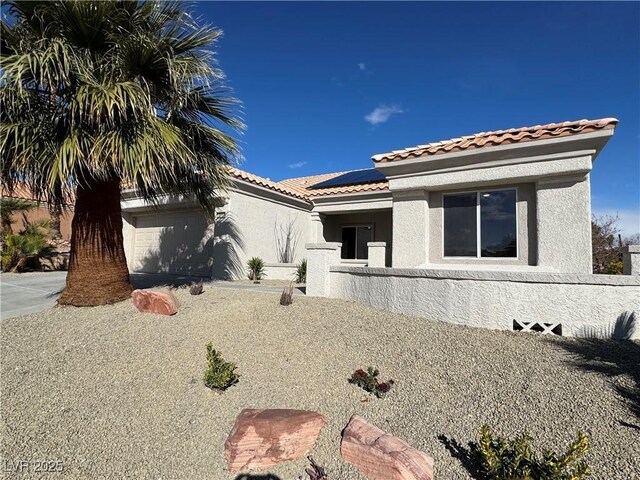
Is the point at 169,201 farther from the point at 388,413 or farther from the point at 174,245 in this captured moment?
the point at 388,413

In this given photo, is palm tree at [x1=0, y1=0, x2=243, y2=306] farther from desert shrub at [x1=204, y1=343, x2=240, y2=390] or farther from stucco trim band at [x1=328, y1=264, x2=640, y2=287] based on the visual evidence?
stucco trim band at [x1=328, y1=264, x2=640, y2=287]

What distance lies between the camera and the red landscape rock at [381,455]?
3016 mm

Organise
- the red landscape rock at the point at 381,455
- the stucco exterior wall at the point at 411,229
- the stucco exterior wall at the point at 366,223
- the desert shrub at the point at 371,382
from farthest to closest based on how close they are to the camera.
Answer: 1. the stucco exterior wall at the point at 366,223
2. the stucco exterior wall at the point at 411,229
3. the desert shrub at the point at 371,382
4. the red landscape rock at the point at 381,455

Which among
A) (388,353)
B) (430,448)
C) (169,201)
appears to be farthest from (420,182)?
(169,201)

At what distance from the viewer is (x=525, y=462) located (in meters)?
2.92

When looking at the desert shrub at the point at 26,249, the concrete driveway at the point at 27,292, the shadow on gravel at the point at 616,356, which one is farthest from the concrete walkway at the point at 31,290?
the shadow on gravel at the point at 616,356

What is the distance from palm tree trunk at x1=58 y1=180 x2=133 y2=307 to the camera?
7.62 meters

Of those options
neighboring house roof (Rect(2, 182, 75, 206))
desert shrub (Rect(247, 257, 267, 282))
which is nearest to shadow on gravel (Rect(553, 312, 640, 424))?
desert shrub (Rect(247, 257, 267, 282))

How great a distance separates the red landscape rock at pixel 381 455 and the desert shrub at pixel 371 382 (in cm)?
80

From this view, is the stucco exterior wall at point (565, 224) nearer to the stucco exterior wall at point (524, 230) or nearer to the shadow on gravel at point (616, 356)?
the stucco exterior wall at point (524, 230)

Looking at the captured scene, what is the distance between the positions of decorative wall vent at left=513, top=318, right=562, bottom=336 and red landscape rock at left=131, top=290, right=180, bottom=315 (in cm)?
661

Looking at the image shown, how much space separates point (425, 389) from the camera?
175 inches

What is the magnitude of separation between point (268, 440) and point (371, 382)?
151cm

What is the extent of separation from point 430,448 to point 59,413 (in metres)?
4.37
